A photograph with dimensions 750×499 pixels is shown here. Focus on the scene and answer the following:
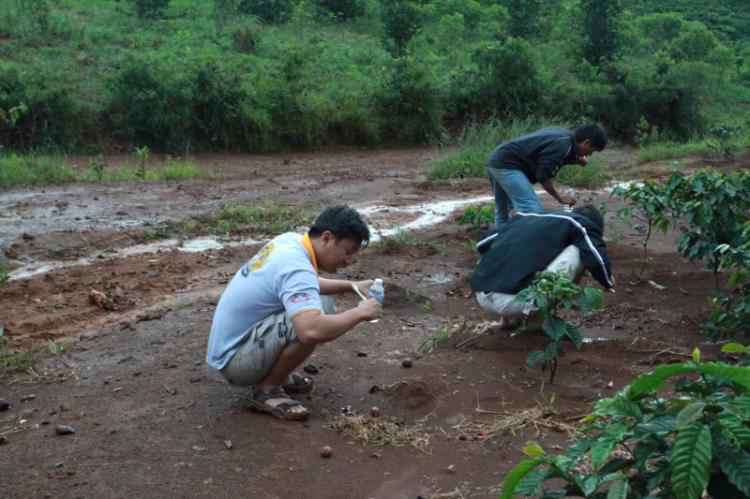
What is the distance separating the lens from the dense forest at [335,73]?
13.7 metres

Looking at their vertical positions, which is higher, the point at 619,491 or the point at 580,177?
the point at 619,491

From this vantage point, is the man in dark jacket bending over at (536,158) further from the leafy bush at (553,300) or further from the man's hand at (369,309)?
the man's hand at (369,309)

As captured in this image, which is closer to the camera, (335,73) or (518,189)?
(518,189)

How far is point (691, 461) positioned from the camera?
1662 millimetres

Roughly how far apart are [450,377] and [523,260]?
2.69 feet

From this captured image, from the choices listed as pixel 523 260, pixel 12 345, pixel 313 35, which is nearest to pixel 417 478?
pixel 523 260

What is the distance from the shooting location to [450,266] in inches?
265

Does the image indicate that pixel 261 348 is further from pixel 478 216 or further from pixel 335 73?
pixel 335 73

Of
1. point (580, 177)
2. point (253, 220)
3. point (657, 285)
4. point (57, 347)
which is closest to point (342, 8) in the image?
point (580, 177)

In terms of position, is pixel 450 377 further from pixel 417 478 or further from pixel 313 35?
pixel 313 35

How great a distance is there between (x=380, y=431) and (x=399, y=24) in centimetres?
1796

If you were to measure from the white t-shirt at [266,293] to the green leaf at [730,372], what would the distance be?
1853 millimetres

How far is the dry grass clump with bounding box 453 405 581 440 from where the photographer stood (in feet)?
11.6

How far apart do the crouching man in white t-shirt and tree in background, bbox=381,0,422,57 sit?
56.0 feet
